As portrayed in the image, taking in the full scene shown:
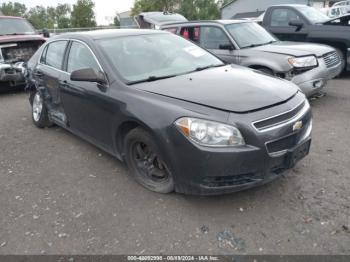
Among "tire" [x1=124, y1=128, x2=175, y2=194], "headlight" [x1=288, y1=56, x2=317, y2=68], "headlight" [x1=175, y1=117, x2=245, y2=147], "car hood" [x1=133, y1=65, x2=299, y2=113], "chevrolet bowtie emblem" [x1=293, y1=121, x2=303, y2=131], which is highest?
"car hood" [x1=133, y1=65, x2=299, y2=113]

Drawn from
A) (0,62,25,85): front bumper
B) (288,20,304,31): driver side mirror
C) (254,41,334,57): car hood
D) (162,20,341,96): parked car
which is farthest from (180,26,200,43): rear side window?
(0,62,25,85): front bumper

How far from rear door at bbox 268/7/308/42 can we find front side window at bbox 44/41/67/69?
612 cm

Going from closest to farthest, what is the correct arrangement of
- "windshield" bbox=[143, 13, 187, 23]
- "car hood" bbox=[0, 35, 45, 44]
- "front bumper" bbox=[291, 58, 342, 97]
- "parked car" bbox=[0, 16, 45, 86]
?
"front bumper" bbox=[291, 58, 342, 97], "parked car" bbox=[0, 16, 45, 86], "car hood" bbox=[0, 35, 45, 44], "windshield" bbox=[143, 13, 187, 23]

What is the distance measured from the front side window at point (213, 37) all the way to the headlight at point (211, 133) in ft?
13.8

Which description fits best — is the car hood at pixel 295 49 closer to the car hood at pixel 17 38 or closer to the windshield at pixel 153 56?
the windshield at pixel 153 56

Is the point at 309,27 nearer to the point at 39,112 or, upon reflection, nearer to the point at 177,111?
the point at 39,112

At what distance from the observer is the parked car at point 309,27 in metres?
7.98

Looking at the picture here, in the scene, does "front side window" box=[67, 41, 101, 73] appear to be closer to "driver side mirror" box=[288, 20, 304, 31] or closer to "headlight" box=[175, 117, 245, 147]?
"headlight" box=[175, 117, 245, 147]

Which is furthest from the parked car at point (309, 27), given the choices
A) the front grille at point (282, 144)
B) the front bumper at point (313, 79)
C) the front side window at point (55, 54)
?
the front side window at point (55, 54)

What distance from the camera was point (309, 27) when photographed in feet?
27.6

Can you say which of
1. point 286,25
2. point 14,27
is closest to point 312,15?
point 286,25

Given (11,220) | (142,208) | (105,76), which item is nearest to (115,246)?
(142,208)

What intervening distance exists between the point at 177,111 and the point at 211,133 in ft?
1.22

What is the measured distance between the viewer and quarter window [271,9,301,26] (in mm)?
8865
